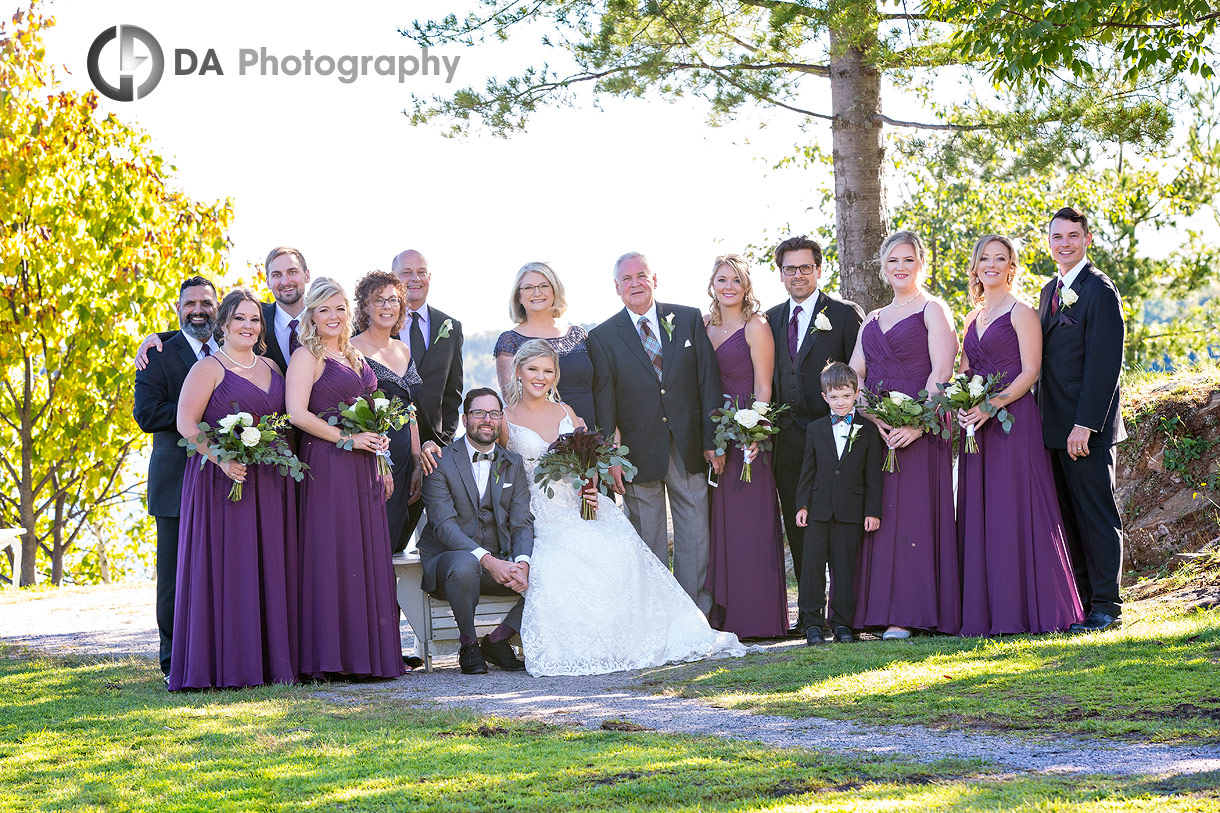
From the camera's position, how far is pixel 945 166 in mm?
11633

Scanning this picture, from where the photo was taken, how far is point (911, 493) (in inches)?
299

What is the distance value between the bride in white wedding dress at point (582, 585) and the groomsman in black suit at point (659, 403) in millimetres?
442

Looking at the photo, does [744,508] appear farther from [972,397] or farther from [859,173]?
[859,173]

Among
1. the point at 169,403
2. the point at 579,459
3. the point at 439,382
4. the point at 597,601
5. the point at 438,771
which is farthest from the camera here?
the point at 439,382

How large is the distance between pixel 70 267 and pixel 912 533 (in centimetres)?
Answer: 1321

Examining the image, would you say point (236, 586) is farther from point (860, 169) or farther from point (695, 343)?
point (860, 169)

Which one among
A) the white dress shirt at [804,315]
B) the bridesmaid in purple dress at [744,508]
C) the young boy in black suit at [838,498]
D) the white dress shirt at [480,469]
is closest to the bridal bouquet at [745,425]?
the bridesmaid in purple dress at [744,508]

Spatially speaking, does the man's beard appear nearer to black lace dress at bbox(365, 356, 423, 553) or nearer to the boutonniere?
black lace dress at bbox(365, 356, 423, 553)

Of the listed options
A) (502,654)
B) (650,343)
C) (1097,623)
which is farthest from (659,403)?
(1097,623)

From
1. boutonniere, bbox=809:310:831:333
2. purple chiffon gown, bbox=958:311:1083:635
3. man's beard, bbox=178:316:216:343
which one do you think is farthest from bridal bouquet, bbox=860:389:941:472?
man's beard, bbox=178:316:216:343

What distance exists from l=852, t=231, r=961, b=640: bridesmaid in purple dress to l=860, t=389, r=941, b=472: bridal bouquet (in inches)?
2.1

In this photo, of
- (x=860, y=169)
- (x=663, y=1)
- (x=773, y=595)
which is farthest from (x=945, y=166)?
(x=773, y=595)

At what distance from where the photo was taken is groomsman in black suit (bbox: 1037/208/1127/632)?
284 inches

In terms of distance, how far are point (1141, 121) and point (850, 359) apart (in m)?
3.99
